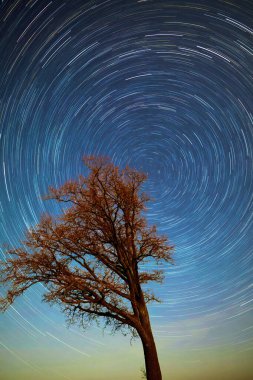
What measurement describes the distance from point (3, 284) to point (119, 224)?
458 cm

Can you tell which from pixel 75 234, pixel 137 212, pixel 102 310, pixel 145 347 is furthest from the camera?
pixel 137 212

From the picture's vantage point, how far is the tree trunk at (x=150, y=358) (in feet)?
27.2

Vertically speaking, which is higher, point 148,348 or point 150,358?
point 148,348

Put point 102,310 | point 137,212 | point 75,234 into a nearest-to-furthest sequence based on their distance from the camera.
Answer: point 102,310 < point 75,234 < point 137,212

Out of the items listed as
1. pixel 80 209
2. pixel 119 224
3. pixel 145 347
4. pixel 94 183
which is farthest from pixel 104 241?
pixel 145 347

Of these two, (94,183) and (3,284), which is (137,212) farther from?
(3,284)

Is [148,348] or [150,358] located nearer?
[150,358]

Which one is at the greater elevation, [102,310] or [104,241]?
[104,241]

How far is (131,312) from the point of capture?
30.1ft

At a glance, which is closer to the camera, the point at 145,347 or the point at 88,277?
the point at 145,347

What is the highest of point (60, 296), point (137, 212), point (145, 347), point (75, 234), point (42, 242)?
point (137, 212)

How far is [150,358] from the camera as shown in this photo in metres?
8.45

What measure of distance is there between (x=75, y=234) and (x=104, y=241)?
3.57ft

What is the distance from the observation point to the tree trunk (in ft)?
27.2
